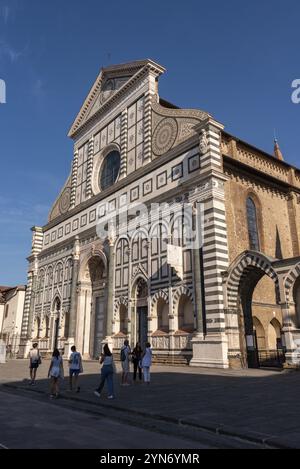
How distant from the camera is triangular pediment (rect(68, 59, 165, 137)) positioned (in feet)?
88.7

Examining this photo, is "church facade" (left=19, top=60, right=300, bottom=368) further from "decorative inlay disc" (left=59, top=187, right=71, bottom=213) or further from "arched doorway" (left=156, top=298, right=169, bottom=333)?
"decorative inlay disc" (left=59, top=187, right=71, bottom=213)

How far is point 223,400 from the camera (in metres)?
8.53

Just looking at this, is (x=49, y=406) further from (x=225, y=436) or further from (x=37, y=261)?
(x=37, y=261)

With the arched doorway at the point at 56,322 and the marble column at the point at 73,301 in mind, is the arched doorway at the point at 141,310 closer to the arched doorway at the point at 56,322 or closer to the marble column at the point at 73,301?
the marble column at the point at 73,301

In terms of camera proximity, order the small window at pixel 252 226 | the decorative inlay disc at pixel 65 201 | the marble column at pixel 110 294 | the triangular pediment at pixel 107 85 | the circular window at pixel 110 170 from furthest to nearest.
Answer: the decorative inlay disc at pixel 65 201 → the circular window at pixel 110 170 → the triangular pediment at pixel 107 85 → the marble column at pixel 110 294 → the small window at pixel 252 226

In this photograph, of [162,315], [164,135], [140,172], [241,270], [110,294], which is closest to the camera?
[241,270]

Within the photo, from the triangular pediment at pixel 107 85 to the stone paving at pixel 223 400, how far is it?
69.3ft

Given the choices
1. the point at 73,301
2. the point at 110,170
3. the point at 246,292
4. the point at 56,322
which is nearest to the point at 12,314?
the point at 56,322

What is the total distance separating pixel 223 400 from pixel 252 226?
14055 mm

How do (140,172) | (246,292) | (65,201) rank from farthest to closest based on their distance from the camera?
1. (65,201)
2. (140,172)
3. (246,292)

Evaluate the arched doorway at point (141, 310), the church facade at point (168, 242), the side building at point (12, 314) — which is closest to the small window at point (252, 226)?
the church facade at point (168, 242)

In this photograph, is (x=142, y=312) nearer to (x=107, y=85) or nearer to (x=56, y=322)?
(x=56, y=322)

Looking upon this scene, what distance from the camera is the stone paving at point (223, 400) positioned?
Answer: 602 centimetres
